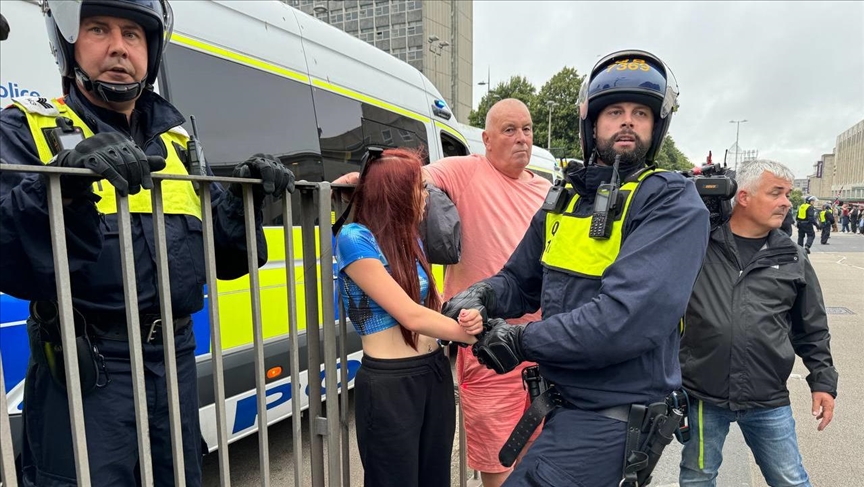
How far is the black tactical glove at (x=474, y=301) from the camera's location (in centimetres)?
181

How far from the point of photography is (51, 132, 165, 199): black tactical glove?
43.4 inches

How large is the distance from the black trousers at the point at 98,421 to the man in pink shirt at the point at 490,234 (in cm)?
141

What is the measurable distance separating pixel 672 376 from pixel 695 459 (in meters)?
1.06

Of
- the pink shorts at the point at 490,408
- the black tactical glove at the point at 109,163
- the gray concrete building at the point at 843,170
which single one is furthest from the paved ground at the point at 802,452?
the gray concrete building at the point at 843,170

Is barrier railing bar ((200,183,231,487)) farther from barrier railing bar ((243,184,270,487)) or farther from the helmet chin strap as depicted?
Answer: the helmet chin strap

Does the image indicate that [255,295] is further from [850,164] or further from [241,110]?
[850,164]

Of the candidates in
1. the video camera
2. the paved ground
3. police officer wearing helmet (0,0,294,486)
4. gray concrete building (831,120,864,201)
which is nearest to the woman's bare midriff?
police officer wearing helmet (0,0,294,486)

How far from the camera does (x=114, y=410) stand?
4.65 ft

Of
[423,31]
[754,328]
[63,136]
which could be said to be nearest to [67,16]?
[63,136]

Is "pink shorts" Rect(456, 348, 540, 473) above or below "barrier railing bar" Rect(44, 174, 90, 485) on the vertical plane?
below

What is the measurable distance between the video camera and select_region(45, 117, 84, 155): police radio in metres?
1.96

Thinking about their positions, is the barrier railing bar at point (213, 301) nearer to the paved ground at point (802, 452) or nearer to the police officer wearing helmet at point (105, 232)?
the police officer wearing helmet at point (105, 232)

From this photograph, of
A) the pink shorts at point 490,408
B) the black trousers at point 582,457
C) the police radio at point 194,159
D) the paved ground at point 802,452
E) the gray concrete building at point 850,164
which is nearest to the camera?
the black trousers at point 582,457

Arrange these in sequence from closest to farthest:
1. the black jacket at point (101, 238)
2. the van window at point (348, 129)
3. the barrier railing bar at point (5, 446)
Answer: the barrier railing bar at point (5, 446), the black jacket at point (101, 238), the van window at point (348, 129)
